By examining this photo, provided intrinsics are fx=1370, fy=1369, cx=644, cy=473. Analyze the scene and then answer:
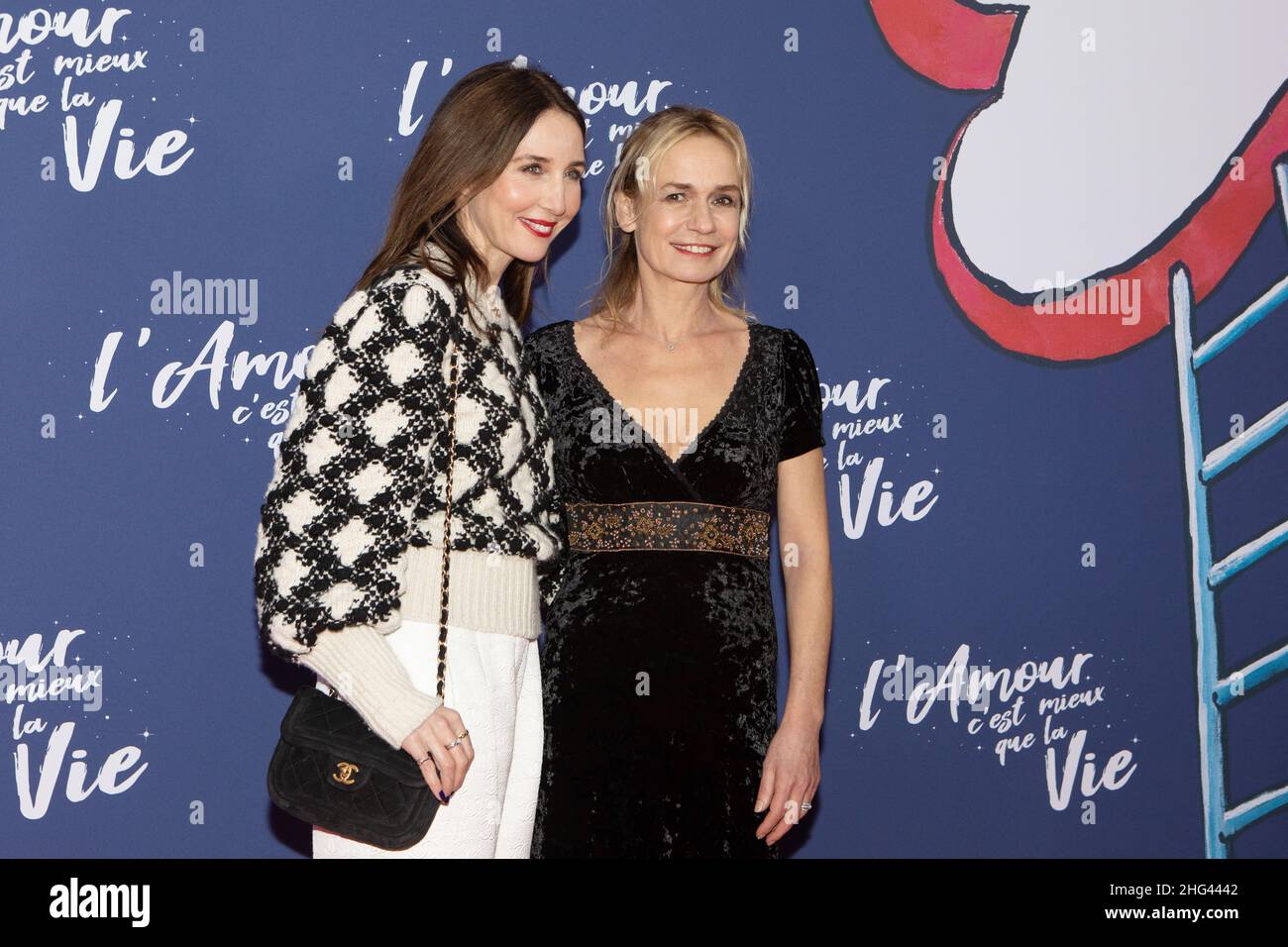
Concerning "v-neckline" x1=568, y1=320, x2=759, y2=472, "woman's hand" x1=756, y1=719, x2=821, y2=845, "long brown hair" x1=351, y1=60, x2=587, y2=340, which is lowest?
"woman's hand" x1=756, y1=719, x2=821, y2=845

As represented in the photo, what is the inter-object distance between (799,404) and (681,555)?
1.25 feet

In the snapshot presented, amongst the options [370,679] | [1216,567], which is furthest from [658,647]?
[1216,567]

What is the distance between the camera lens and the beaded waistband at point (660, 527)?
248 centimetres

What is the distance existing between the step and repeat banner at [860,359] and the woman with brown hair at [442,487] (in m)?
1.02

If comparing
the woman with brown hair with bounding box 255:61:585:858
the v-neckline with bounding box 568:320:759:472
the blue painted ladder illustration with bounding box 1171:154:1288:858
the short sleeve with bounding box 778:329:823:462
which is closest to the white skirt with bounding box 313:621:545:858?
the woman with brown hair with bounding box 255:61:585:858

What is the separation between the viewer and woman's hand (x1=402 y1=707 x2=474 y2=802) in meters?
1.93

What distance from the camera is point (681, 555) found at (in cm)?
248

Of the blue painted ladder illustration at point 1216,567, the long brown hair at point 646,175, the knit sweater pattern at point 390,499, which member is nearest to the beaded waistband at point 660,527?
the knit sweater pattern at point 390,499

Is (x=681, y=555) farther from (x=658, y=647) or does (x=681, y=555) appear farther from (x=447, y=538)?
(x=447, y=538)

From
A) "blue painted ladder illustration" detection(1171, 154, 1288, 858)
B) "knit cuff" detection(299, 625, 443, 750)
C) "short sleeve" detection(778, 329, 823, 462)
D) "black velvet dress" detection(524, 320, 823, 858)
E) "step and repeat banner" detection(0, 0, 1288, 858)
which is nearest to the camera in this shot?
"knit cuff" detection(299, 625, 443, 750)

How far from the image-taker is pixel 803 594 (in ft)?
8.43

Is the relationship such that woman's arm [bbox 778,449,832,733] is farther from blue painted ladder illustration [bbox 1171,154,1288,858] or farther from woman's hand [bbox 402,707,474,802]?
blue painted ladder illustration [bbox 1171,154,1288,858]

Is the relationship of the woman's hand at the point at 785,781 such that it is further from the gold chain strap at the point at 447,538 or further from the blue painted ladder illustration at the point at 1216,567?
the blue painted ladder illustration at the point at 1216,567

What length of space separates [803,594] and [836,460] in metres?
0.93
